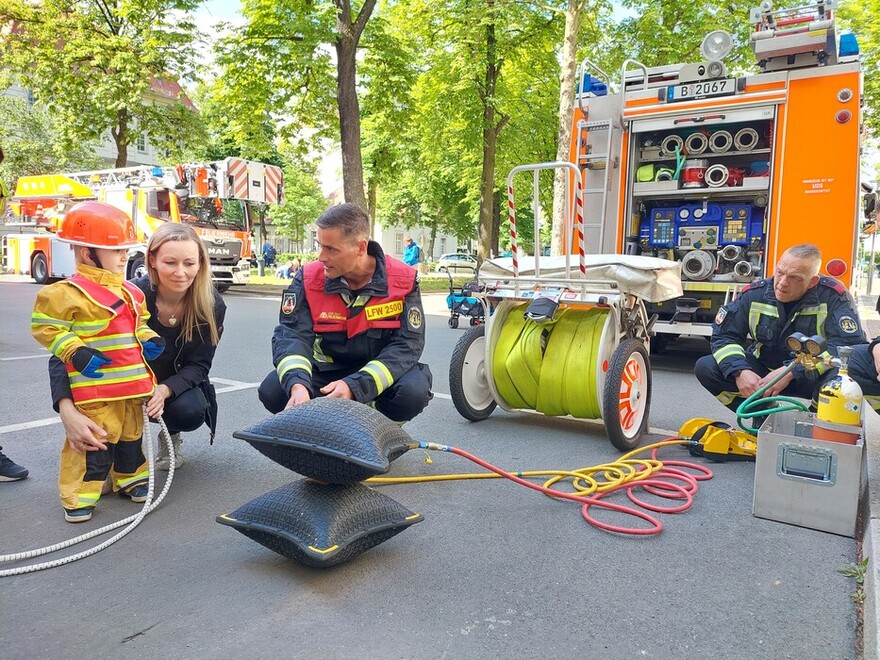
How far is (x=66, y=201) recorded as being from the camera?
61.6 feet

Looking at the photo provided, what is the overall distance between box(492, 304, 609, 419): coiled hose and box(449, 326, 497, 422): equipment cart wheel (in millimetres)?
177

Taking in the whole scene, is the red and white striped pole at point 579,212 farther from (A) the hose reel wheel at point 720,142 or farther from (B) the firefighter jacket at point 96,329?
(A) the hose reel wheel at point 720,142

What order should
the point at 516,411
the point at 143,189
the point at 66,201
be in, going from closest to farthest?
the point at 516,411 < the point at 143,189 < the point at 66,201

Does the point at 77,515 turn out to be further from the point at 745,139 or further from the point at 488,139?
the point at 488,139

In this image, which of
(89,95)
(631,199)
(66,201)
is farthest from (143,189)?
(631,199)

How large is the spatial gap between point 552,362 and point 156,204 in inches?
588

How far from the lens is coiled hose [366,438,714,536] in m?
3.28

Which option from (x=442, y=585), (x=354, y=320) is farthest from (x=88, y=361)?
(x=442, y=585)

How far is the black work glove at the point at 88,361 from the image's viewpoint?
2.88 m

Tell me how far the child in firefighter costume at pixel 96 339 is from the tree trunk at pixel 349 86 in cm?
1100

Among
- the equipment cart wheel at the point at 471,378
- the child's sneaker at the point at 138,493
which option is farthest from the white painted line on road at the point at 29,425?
the equipment cart wheel at the point at 471,378

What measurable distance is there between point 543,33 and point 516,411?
→ 653 inches

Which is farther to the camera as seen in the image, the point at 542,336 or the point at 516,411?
the point at 516,411

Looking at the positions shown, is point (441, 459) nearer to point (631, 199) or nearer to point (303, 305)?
point (303, 305)
